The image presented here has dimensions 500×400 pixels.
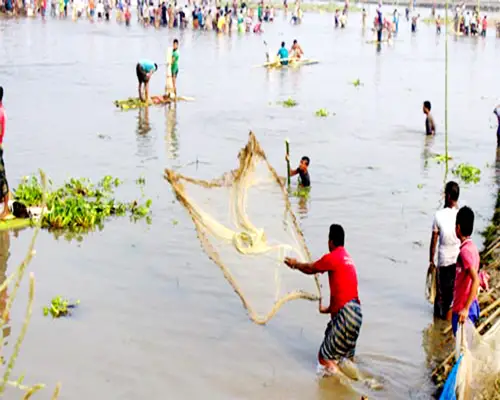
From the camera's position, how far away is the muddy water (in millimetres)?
6711

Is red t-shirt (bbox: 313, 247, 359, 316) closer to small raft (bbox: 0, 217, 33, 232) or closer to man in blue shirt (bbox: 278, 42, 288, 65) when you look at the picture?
small raft (bbox: 0, 217, 33, 232)

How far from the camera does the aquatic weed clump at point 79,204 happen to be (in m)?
10.1

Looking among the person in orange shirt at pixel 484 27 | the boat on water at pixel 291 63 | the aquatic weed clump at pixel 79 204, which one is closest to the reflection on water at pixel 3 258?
the aquatic weed clump at pixel 79 204

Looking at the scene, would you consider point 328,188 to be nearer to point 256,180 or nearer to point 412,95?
point 256,180

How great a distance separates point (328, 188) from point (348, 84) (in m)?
→ 13.7

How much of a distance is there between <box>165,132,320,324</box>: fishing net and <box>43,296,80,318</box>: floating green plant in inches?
59.0

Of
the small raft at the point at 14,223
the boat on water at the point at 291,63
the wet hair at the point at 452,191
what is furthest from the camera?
the boat on water at the point at 291,63

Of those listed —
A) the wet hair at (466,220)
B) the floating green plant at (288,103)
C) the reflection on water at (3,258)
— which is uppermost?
the wet hair at (466,220)

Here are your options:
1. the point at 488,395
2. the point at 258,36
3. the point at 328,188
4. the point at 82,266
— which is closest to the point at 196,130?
the point at 328,188

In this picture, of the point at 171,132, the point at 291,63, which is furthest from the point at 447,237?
the point at 291,63

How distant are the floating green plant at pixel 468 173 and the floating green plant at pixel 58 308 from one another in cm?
778

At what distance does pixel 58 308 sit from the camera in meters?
7.50

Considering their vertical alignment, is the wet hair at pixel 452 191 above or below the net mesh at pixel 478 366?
above

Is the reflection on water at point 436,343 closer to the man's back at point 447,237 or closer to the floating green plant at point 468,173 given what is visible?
the man's back at point 447,237
